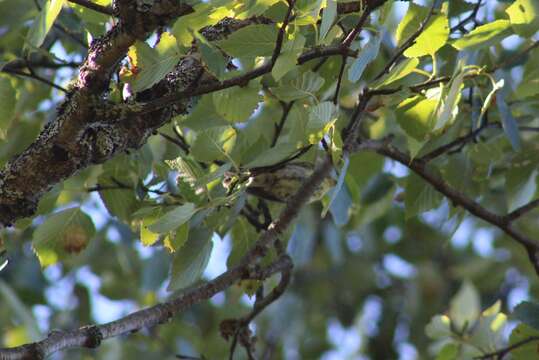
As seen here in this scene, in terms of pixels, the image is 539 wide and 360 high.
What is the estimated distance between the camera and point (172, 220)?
1.16 meters

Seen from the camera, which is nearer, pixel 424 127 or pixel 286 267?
pixel 424 127

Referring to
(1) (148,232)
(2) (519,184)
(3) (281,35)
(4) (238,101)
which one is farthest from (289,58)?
(2) (519,184)

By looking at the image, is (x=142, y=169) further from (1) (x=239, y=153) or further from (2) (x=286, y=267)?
(2) (x=286, y=267)

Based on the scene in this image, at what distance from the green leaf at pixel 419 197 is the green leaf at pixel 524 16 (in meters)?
0.47

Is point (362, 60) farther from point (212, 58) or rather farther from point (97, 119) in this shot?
point (97, 119)

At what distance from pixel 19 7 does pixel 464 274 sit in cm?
236

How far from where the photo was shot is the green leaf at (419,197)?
160cm

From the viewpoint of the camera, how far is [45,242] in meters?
1.51

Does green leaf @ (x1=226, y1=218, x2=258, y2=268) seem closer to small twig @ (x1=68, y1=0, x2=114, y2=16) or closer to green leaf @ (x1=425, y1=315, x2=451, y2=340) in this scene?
green leaf @ (x1=425, y1=315, x2=451, y2=340)

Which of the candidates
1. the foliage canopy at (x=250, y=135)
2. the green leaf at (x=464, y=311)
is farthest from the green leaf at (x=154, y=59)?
the green leaf at (x=464, y=311)

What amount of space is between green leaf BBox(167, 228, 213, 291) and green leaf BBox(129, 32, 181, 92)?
322 mm

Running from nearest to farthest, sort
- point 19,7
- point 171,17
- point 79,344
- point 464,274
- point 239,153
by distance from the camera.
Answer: point 171,17 → point 79,344 → point 239,153 → point 19,7 → point 464,274

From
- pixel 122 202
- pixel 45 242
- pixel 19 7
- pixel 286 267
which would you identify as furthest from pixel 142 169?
pixel 19 7

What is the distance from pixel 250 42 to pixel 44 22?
273 mm
